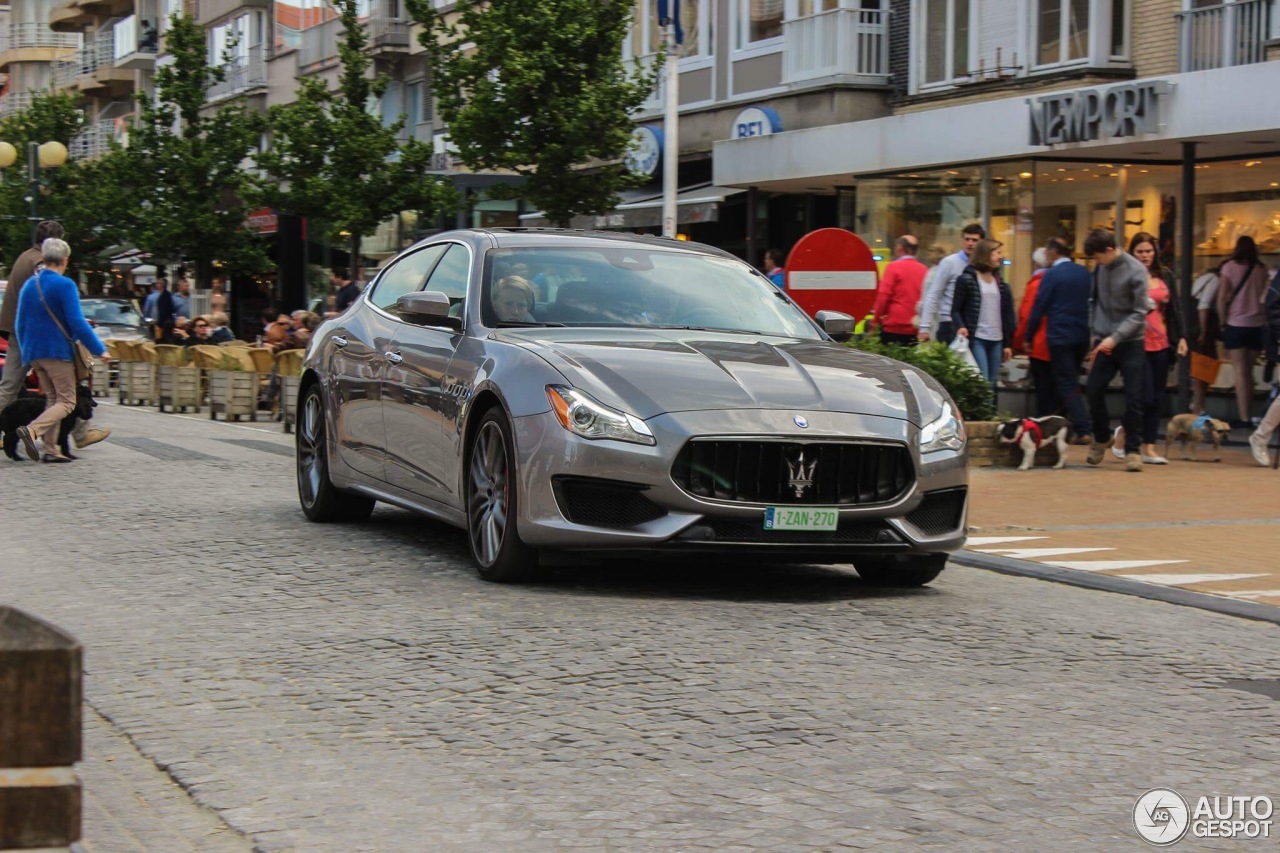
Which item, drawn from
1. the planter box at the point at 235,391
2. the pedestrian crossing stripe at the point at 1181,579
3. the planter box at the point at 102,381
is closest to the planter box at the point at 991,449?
the pedestrian crossing stripe at the point at 1181,579

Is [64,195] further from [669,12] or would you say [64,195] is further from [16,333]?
[16,333]

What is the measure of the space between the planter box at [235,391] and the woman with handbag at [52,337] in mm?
8623

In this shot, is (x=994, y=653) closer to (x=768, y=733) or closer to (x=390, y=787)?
(x=768, y=733)

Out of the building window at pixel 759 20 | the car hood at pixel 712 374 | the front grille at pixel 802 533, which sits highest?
Answer: the building window at pixel 759 20

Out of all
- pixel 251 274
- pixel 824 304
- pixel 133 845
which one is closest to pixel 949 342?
pixel 824 304

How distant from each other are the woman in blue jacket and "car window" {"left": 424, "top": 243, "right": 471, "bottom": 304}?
7.39m

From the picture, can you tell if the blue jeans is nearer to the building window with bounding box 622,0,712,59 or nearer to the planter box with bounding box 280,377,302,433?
the planter box with bounding box 280,377,302,433

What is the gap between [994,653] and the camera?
6941 millimetres

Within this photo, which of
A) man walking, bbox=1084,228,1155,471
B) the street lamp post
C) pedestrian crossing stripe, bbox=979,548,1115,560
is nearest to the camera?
pedestrian crossing stripe, bbox=979,548,1115,560

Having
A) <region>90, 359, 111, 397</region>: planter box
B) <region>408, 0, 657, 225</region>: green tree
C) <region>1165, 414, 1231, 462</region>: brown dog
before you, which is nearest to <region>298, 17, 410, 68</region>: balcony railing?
<region>90, 359, 111, 397</region>: planter box

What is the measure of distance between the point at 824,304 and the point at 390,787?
10.0 metres

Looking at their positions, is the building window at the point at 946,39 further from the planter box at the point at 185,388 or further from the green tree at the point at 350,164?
the planter box at the point at 185,388

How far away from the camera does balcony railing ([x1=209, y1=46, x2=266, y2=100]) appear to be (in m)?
56.0

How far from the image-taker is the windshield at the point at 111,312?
3747 cm
